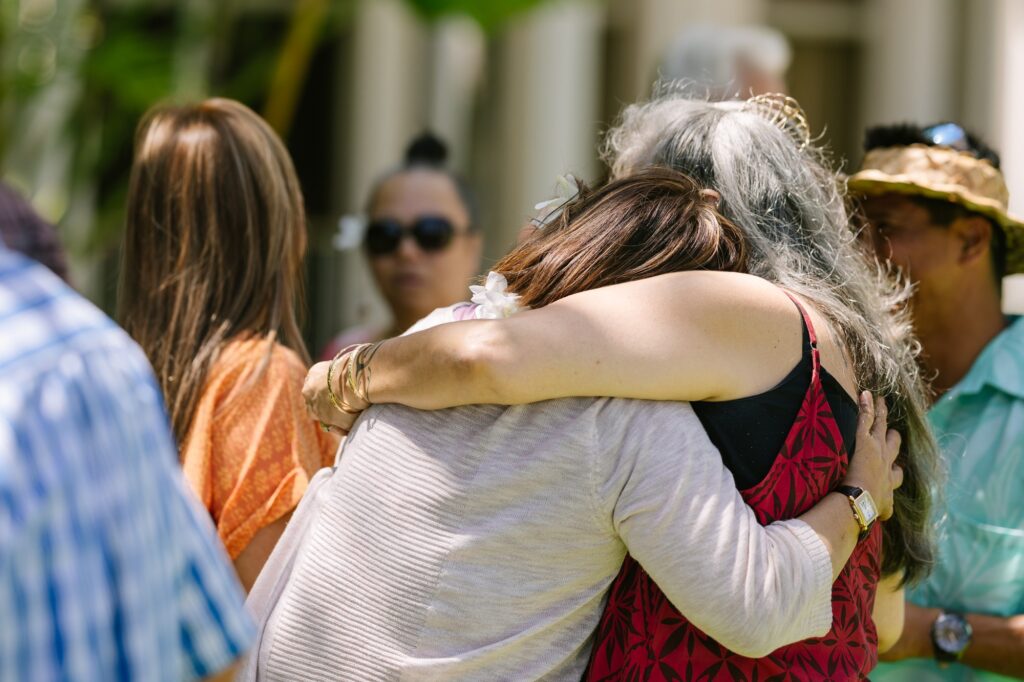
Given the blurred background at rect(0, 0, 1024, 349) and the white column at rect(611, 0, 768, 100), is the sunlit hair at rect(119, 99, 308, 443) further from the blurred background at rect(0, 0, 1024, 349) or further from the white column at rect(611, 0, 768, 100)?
the white column at rect(611, 0, 768, 100)

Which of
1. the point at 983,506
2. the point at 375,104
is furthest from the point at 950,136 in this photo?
the point at 375,104

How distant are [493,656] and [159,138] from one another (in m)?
1.30

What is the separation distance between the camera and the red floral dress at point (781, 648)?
1.76m

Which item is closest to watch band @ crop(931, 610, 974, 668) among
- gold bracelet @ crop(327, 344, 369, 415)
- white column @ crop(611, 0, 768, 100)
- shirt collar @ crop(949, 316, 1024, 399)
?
shirt collar @ crop(949, 316, 1024, 399)

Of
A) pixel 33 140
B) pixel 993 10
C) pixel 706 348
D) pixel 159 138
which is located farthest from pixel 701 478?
pixel 993 10

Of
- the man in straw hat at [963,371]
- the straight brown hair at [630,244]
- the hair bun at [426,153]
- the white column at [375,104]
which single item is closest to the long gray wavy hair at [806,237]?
the straight brown hair at [630,244]

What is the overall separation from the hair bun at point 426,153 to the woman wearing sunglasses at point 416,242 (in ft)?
0.23

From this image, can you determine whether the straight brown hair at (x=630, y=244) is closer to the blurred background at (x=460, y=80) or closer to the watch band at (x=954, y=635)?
the watch band at (x=954, y=635)

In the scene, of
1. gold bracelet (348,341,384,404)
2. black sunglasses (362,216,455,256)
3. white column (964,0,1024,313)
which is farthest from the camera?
white column (964,0,1024,313)

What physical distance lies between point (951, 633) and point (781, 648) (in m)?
0.82

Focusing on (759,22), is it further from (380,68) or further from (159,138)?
(159,138)

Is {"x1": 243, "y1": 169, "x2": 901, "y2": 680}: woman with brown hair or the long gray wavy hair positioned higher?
the long gray wavy hair

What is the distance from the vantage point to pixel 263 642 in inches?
73.5

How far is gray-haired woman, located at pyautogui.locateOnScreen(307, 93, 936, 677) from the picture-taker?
1718 mm
